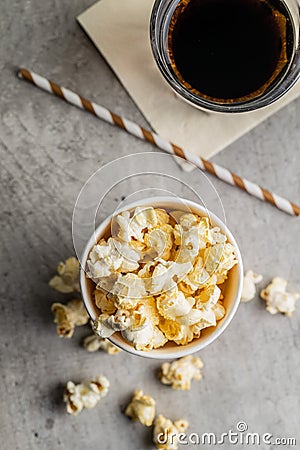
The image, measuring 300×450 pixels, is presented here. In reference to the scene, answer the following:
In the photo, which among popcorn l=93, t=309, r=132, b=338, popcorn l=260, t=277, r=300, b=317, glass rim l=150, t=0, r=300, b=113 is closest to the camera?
popcorn l=93, t=309, r=132, b=338

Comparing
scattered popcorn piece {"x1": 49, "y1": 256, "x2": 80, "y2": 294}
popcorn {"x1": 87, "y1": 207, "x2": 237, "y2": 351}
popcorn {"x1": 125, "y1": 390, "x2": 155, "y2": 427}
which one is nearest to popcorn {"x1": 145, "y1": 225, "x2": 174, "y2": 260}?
popcorn {"x1": 87, "y1": 207, "x2": 237, "y2": 351}

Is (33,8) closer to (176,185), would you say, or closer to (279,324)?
(176,185)

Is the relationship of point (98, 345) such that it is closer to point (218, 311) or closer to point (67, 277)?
point (67, 277)

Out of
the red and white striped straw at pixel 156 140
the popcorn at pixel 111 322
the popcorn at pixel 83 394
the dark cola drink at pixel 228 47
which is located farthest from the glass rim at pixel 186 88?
the popcorn at pixel 83 394

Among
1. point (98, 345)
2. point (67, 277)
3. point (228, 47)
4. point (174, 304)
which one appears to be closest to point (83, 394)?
point (98, 345)

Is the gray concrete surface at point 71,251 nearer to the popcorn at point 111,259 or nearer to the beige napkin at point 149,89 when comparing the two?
the beige napkin at point 149,89

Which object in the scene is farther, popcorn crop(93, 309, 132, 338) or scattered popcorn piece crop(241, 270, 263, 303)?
scattered popcorn piece crop(241, 270, 263, 303)

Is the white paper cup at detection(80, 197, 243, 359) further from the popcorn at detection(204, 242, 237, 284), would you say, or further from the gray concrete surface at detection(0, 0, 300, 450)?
the gray concrete surface at detection(0, 0, 300, 450)
